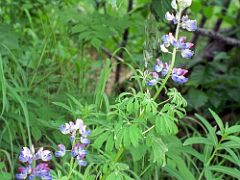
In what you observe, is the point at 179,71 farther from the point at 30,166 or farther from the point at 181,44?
the point at 30,166

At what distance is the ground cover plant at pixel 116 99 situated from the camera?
1.66 metres

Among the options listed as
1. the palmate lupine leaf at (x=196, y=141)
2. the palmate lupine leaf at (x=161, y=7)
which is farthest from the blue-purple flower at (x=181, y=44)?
the palmate lupine leaf at (x=161, y=7)

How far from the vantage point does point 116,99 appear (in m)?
1.75

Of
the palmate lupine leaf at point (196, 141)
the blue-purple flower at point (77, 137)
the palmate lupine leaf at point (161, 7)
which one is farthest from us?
the palmate lupine leaf at point (161, 7)

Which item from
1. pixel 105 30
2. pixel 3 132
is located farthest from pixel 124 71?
pixel 3 132

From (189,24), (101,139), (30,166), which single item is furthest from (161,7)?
(30,166)

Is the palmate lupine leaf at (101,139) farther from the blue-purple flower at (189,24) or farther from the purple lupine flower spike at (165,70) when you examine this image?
the blue-purple flower at (189,24)

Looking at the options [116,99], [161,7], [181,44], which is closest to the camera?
[181,44]

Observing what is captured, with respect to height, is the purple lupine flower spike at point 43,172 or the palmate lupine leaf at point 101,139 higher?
the palmate lupine leaf at point 101,139

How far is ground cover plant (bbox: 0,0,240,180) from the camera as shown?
1.66 m

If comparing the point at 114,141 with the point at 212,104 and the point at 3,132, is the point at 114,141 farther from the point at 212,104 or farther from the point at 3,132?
the point at 212,104

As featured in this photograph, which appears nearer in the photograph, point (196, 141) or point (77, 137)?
point (77, 137)

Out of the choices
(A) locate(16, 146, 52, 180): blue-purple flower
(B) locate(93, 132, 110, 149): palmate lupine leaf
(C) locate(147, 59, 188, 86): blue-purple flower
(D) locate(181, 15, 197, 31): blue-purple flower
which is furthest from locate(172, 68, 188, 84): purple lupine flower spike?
(A) locate(16, 146, 52, 180): blue-purple flower

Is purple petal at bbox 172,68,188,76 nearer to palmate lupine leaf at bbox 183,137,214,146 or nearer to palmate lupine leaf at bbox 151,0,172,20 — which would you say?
palmate lupine leaf at bbox 183,137,214,146
